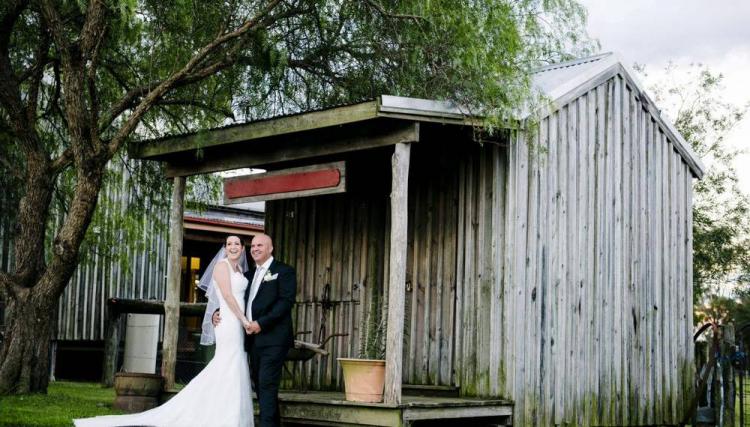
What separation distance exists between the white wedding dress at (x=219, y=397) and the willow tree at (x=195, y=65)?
3263 millimetres

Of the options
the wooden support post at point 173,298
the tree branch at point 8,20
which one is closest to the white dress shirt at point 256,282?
the wooden support post at point 173,298

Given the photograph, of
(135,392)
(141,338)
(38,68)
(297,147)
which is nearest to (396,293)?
(297,147)

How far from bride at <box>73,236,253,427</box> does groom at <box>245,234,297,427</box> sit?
140mm

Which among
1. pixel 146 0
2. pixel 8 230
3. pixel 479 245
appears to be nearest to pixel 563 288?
pixel 479 245

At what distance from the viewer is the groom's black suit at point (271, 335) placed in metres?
9.55

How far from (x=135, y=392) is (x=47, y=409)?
111cm

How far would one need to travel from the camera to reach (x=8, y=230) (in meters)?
17.8

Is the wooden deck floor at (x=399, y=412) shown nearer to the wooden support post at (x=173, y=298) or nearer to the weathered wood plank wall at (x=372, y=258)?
the weathered wood plank wall at (x=372, y=258)

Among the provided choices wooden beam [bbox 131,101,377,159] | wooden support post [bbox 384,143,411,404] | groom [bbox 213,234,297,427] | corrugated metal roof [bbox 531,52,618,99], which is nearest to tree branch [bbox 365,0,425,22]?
corrugated metal roof [bbox 531,52,618,99]

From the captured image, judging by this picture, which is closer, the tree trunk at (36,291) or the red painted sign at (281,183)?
the red painted sign at (281,183)

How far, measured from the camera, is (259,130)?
35.2 ft

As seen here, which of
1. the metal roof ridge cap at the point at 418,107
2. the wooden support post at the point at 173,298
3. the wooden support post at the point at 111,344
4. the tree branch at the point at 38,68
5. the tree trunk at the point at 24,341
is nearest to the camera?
the metal roof ridge cap at the point at 418,107

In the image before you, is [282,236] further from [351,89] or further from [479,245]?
[479,245]

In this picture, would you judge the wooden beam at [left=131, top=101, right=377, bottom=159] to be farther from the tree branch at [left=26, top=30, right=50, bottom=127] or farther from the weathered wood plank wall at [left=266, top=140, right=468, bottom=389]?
the tree branch at [left=26, top=30, right=50, bottom=127]
